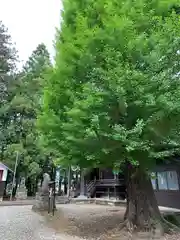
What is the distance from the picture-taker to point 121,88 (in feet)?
18.0

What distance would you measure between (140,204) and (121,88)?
389 centimetres

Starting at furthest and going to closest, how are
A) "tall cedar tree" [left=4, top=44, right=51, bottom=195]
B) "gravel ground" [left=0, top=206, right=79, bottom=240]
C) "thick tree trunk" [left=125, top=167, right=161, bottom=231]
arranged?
"tall cedar tree" [left=4, top=44, right=51, bottom=195] → "thick tree trunk" [left=125, top=167, right=161, bottom=231] → "gravel ground" [left=0, top=206, right=79, bottom=240]

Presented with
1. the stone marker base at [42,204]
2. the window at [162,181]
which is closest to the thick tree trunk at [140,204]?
the stone marker base at [42,204]

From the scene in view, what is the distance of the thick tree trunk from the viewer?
22.5ft

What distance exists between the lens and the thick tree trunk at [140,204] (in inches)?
271

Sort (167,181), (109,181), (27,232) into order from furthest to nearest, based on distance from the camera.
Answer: (109,181), (167,181), (27,232)

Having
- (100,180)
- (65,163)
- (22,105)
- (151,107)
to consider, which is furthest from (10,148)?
(151,107)

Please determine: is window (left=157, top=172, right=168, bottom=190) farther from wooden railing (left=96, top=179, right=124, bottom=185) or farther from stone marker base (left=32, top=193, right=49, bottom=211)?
stone marker base (left=32, top=193, right=49, bottom=211)

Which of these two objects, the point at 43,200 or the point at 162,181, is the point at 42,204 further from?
the point at 162,181

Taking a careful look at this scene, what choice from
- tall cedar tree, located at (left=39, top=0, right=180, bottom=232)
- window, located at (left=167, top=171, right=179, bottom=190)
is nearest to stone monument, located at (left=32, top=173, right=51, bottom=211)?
tall cedar tree, located at (left=39, top=0, right=180, bottom=232)

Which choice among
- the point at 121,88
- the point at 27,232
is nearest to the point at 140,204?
the point at 27,232

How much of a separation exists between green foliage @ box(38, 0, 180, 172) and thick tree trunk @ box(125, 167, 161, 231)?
3.24 feet

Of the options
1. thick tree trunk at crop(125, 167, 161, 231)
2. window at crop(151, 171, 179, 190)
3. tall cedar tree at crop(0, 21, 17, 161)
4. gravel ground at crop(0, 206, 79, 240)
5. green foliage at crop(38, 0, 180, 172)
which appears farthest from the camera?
tall cedar tree at crop(0, 21, 17, 161)

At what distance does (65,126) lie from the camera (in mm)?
6152
